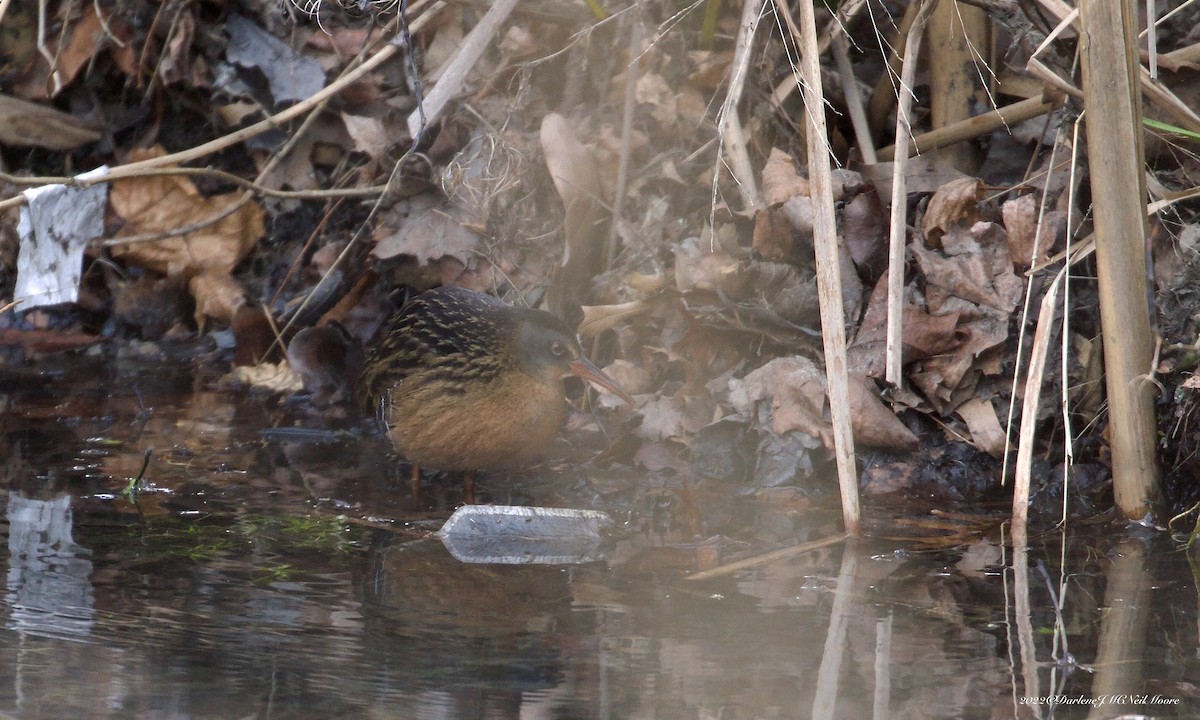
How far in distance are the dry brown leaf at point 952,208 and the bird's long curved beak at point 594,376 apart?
47.3 inches

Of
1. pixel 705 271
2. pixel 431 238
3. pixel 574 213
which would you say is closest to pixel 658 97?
pixel 574 213

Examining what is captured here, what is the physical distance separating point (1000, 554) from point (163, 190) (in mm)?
4320

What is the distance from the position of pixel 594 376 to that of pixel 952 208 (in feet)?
4.55

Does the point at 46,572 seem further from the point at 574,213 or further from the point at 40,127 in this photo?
the point at 40,127

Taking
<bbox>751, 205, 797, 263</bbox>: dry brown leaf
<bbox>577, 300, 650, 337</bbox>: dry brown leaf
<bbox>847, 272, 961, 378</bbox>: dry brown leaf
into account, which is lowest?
<bbox>847, 272, 961, 378</bbox>: dry brown leaf

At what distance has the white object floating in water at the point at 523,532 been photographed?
3.54 metres

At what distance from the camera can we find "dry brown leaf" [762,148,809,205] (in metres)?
4.61

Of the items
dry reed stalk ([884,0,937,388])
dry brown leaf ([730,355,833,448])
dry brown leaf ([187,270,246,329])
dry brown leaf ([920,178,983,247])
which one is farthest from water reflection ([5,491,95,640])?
dry brown leaf ([920,178,983,247])

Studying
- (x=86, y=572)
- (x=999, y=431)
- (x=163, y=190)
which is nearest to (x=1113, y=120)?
(x=999, y=431)

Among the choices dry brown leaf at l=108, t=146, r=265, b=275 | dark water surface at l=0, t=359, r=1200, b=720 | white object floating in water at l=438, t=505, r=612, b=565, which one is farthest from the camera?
dry brown leaf at l=108, t=146, r=265, b=275

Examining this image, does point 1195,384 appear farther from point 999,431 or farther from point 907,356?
point 907,356

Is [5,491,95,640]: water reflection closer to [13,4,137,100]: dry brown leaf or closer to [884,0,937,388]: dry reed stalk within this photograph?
[884,0,937,388]: dry reed stalk

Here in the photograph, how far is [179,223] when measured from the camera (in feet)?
19.6

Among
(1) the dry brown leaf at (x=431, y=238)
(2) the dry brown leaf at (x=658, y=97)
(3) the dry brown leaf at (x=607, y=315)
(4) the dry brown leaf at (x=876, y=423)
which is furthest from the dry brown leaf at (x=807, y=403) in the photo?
(1) the dry brown leaf at (x=431, y=238)
